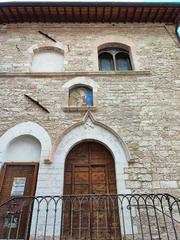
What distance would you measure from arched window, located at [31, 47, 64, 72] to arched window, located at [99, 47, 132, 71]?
141 cm

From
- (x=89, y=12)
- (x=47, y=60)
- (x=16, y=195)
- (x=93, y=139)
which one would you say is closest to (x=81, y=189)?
(x=93, y=139)

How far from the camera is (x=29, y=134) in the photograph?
19.1 ft

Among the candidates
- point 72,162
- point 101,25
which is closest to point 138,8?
point 101,25

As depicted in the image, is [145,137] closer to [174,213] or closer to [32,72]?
[174,213]

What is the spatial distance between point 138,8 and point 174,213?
23.0ft

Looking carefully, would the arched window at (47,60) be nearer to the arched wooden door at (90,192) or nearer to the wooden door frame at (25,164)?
the arched wooden door at (90,192)

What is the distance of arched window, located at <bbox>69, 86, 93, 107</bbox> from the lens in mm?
6512

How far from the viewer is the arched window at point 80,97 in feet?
21.4

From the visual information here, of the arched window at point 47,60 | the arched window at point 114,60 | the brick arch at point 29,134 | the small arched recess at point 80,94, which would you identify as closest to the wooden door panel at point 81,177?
the brick arch at point 29,134

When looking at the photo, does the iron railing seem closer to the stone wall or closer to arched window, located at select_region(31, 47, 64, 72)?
the stone wall

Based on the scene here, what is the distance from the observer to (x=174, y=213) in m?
4.85

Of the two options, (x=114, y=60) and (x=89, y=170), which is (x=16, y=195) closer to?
(x=89, y=170)

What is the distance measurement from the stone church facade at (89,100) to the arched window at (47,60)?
34mm

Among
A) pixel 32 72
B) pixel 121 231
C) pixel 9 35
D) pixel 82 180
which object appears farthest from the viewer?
pixel 9 35
